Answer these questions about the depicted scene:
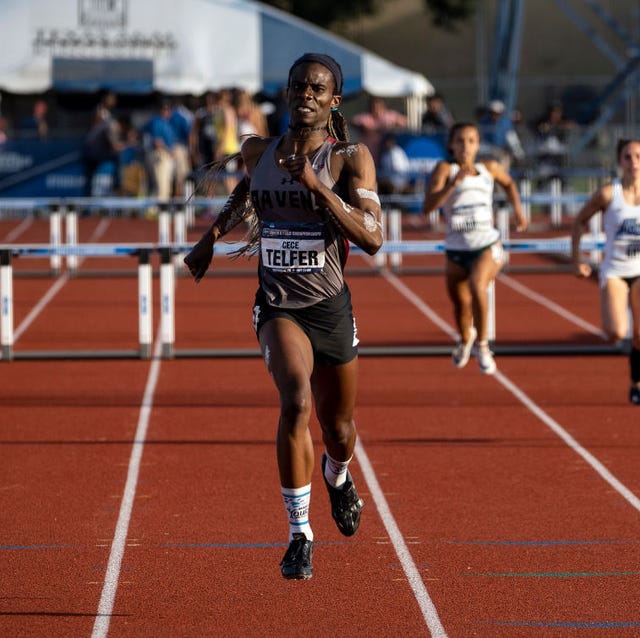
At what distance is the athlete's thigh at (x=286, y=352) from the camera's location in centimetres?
597

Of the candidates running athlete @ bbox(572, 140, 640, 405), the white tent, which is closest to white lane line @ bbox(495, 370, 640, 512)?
running athlete @ bbox(572, 140, 640, 405)

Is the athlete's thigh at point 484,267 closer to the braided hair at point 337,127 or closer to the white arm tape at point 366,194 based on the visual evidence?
the braided hair at point 337,127

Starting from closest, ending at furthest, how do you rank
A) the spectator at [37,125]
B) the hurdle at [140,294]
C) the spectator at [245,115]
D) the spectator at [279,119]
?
the hurdle at [140,294], the spectator at [245,115], the spectator at [279,119], the spectator at [37,125]

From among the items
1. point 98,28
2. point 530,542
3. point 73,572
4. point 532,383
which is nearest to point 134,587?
point 73,572

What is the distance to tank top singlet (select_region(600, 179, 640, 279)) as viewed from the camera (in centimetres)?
1012

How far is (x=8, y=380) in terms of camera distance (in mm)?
12547

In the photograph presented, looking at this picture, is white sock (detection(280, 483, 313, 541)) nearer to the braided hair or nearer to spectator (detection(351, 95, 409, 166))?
the braided hair

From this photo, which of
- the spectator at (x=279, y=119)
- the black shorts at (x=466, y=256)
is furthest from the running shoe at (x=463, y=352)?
the spectator at (x=279, y=119)

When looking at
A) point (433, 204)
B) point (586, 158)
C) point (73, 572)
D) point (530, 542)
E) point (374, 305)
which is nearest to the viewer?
point (73, 572)

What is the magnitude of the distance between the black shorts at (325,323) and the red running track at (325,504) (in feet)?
3.09

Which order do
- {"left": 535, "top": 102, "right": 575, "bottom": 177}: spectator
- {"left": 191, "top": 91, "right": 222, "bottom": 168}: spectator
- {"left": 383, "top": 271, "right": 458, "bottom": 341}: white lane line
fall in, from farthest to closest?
{"left": 535, "top": 102, "right": 575, "bottom": 177}: spectator, {"left": 191, "top": 91, "right": 222, "bottom": 168}: spectator, {"left": 383, "top": 271, "right": 458, "bottom": 341}: white lane line

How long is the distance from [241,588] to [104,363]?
7.40 meters

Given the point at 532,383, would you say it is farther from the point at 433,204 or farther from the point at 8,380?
the point at 8,380

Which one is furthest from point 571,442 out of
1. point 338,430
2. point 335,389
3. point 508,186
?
point 335,389
